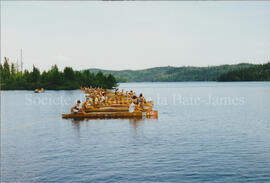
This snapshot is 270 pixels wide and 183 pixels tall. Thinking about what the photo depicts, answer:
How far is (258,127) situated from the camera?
105ft

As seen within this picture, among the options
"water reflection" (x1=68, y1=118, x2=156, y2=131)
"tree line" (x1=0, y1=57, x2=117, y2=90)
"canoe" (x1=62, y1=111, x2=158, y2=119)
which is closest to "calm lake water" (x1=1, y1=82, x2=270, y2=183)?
"water reflection" (x1=68, y1=118, x2=156, y2=131)

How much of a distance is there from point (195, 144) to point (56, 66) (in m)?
150

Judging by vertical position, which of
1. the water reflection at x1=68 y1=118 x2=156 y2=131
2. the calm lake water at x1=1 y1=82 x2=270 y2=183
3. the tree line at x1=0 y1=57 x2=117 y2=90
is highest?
the tree line at x1=0 y1=57 x2=117 y2=90

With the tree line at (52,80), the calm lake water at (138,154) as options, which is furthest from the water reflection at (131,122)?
the tree line at (52,80)

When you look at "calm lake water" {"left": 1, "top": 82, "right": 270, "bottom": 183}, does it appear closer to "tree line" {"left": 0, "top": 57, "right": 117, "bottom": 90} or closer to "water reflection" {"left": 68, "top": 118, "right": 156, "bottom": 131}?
"water reflection" {"left": 68, "top": 118, "right": 156, "bottom": 131}

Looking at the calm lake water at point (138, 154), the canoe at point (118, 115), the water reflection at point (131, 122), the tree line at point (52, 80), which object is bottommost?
the calm lake water at point (138, 154)

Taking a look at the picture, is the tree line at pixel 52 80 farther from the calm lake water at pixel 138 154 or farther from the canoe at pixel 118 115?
the calm lake water at pixel 138 154

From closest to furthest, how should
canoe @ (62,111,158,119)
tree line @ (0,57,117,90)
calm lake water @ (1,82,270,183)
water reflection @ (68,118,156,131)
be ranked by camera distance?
calm lake water @ (1,82,270,183)
water reflection @ (68,118,156,131)
canoe @ (62,111,158,119)
tree line @ (0,57,117,90)

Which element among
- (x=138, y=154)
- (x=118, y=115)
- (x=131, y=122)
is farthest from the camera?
(x=118, y=115)

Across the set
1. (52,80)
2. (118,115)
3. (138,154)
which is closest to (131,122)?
(118,115)

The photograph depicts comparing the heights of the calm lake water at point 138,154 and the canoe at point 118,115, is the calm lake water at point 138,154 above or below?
below

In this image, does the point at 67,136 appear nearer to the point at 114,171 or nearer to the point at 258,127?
the point at 114,171

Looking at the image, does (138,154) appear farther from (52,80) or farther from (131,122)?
(52,80)

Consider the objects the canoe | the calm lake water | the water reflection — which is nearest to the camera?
the calm lake water
